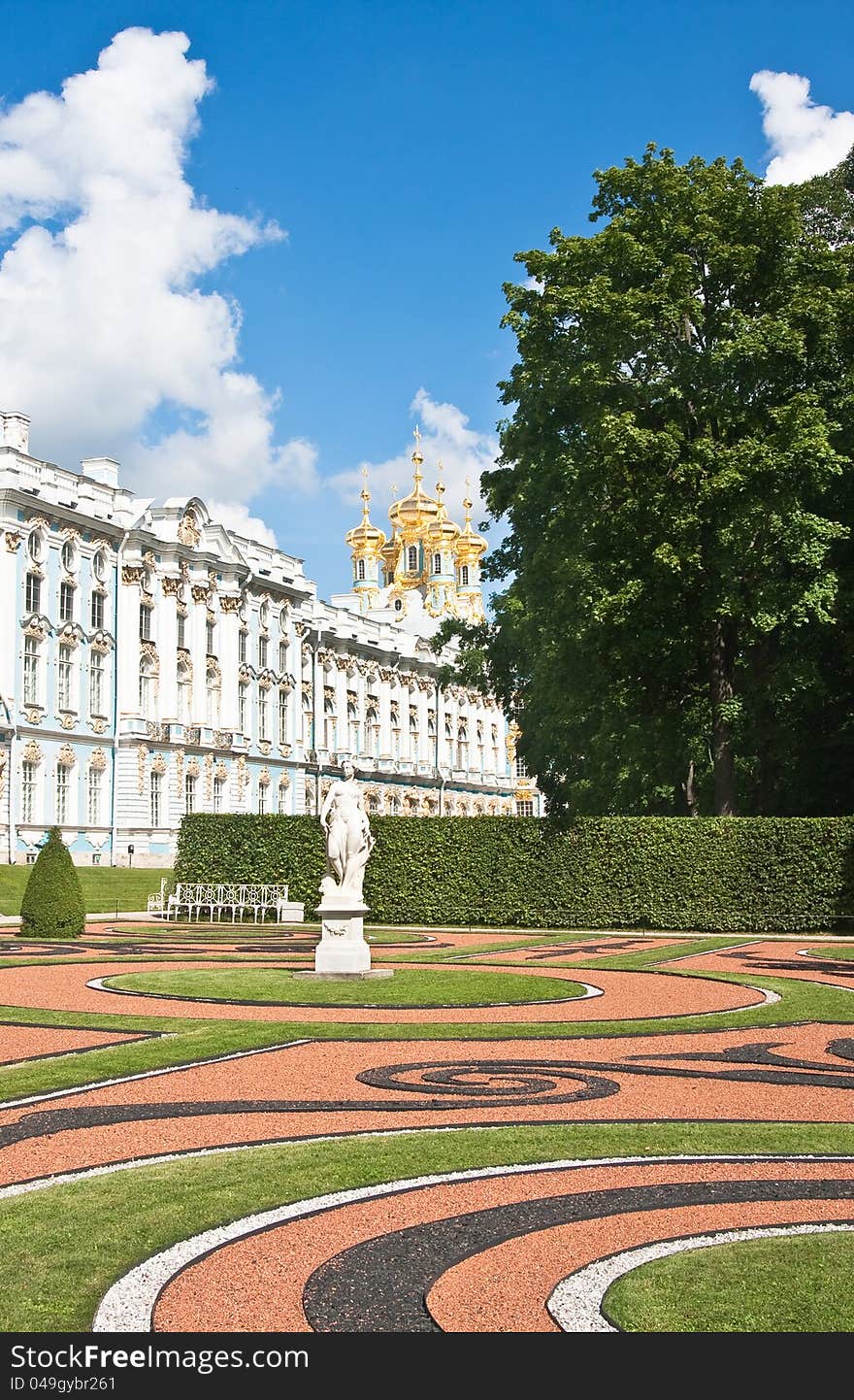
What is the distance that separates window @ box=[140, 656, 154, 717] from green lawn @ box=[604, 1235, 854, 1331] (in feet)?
174

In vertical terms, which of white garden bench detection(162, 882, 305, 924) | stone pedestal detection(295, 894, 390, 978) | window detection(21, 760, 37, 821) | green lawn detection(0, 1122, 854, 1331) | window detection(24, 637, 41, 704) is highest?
window detection(24, 637, 41, 704)

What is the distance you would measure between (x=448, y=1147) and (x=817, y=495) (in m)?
24.0

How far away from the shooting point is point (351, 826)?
18828 millimetres

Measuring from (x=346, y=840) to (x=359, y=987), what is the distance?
2.19 meters

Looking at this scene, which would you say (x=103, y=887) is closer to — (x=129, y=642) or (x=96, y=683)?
(x=96, y=683)

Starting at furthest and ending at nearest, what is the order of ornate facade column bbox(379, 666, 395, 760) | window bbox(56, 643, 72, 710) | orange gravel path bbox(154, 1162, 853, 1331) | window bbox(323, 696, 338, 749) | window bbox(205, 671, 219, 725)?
ornate facade column bbox(379, 666, 395, 760)
window bbox(323, 696, 338, 749)
window bbox(205, 671, 219, 725)
window bbox(56, 643, 72, 710)
orange gravel path bbox(154, 1162, 853, 1331)

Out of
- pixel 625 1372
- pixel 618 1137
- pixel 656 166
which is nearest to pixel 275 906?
pixel 656 166

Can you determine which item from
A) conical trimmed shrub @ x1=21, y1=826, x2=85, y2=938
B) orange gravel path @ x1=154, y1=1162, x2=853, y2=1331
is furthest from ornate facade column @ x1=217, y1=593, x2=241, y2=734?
orange gravel path @ x1=154, y1=1162, x2=853, y2=1331

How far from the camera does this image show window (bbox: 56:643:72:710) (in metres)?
52.6

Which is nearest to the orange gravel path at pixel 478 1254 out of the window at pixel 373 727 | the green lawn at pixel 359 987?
the green lawn at pixel 359 987

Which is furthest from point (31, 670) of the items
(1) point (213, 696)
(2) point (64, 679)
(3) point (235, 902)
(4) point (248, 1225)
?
(4) point (248, 1225)

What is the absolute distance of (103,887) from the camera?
137 feet

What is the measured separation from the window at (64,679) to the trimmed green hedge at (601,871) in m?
20.1

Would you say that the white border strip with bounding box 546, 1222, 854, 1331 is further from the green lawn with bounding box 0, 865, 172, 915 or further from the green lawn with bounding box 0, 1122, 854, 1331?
the green lawn with bounding box 0, 865, 172, 915
